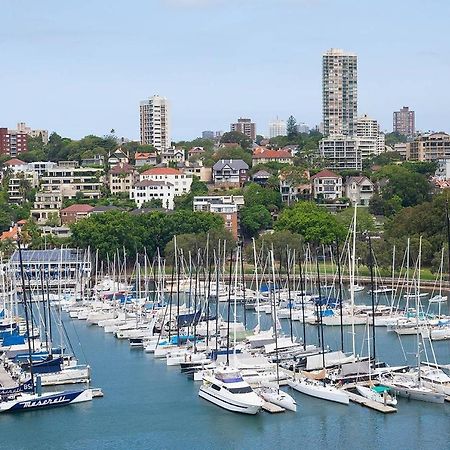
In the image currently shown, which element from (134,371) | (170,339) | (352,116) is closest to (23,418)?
(134,371)

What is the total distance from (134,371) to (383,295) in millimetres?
17772

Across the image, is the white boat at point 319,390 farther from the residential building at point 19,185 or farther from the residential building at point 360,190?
Result: the residential building at point 19,185

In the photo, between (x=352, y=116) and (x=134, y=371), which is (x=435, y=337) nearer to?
(x=134, y=371)

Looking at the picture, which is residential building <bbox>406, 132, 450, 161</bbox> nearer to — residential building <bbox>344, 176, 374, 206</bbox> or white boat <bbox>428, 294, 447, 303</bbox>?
residential building <bbox>344, 176, 374, 206</bbox>

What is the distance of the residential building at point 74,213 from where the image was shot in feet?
223

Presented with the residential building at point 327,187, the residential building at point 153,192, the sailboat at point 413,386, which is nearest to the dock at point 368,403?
the sailboat at point 413,386

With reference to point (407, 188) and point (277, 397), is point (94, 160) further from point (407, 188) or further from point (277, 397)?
point (277, 397)

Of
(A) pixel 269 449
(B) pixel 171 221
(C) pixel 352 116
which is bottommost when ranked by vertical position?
(A) pixel 269 449

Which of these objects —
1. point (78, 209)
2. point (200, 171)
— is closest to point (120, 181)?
point (200, 171)

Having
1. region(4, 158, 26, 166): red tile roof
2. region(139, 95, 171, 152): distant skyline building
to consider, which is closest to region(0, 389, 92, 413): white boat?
region(4, 158, 26, 166): red tile roof

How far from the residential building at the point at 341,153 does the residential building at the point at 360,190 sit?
37.6 ft

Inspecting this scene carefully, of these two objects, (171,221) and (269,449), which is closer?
(269,449)

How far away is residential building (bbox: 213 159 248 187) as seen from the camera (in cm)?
7831

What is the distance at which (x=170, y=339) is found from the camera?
1391 inches
